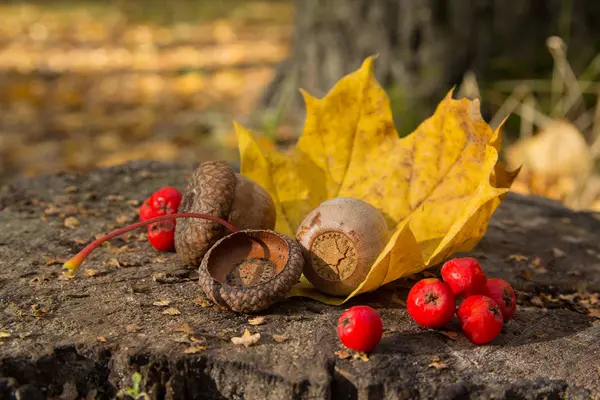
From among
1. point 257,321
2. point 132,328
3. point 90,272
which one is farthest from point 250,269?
point 90,272

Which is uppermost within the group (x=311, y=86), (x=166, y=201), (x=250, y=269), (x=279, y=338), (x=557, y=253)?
(x=311, y=86)

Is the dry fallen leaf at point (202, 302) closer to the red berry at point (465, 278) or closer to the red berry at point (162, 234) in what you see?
the red berry at point (162, 234)

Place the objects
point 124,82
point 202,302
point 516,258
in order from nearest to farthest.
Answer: point 202,302 → point 516,258 → point 124,82

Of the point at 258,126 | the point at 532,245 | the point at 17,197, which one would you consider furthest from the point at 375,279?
the point at 258,126

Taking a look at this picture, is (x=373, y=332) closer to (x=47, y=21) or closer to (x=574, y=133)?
(x=574, y=133)

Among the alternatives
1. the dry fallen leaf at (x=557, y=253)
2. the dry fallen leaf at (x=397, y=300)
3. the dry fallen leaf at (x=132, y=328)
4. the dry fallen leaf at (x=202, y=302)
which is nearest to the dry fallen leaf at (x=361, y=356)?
the dry fallen leaf at (x=397, y=300)

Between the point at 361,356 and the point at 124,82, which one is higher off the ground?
the point at 124,82

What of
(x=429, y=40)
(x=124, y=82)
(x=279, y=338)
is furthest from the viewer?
(x=124, y=82)

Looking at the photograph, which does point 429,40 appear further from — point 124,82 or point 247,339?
point 124,82
